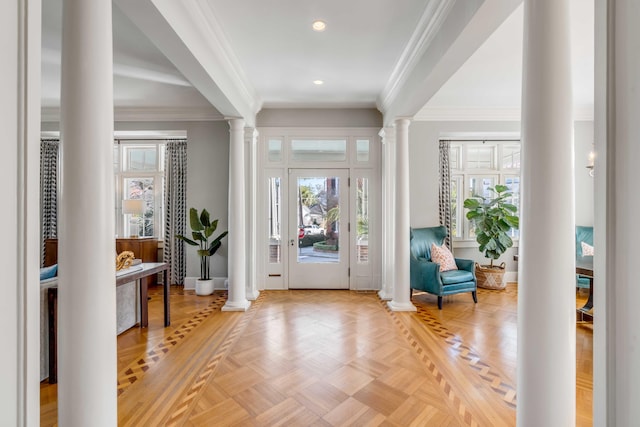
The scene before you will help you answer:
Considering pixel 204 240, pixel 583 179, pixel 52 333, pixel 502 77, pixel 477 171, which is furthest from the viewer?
pixel 477 171

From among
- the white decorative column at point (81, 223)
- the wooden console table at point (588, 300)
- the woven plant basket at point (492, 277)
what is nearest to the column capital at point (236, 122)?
the white decorative column at point (81, 223)

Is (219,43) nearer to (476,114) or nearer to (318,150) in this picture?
(318,150)

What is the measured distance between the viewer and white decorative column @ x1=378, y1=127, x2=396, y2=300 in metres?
4.78

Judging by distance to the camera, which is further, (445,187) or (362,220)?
(445,187)

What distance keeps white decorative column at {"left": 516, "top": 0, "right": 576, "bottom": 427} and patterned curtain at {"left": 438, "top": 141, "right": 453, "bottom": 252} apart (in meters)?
4.52

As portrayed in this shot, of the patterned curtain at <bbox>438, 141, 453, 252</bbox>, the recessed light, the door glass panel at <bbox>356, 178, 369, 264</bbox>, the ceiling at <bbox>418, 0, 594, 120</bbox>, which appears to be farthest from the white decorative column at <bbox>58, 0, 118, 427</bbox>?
the patterned curtain at <bbox>438, 141, 453, 252</bbox>

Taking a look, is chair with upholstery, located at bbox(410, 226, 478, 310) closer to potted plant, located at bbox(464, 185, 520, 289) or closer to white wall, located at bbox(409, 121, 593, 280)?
white wall, located at bbox(409, 121, 593, 280)

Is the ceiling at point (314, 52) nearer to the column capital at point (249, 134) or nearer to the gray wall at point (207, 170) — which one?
the column capital at point (249, 134)

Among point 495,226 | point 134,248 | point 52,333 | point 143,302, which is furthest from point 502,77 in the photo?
point 134,248

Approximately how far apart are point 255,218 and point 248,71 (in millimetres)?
2054

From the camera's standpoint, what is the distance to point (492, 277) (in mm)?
5332

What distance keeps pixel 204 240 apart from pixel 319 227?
1818 mm

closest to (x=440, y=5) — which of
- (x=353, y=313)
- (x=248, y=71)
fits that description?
(x=248, y=71)
